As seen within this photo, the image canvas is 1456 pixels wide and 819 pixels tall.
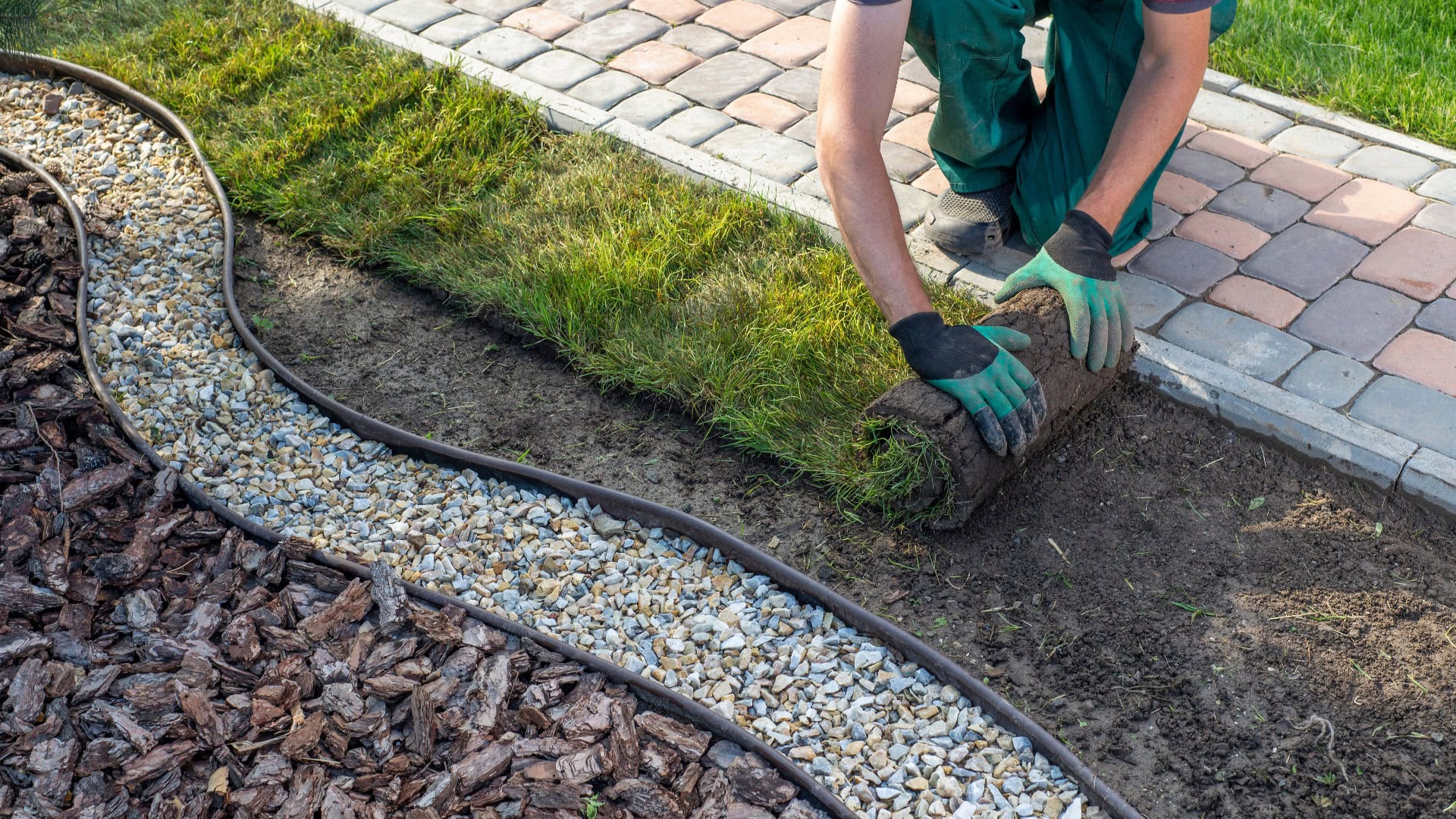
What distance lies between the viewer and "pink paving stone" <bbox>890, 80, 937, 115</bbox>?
483 centimetres

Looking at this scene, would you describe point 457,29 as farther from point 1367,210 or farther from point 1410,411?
point 1410,411

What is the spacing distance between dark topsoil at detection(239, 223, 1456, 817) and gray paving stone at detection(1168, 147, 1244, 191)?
1.19 meters

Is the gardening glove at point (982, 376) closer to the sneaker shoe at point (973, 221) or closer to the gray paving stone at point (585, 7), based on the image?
the sneaker shoe at point (973, 221)

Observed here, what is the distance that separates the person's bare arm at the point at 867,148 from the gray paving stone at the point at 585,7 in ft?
8.51

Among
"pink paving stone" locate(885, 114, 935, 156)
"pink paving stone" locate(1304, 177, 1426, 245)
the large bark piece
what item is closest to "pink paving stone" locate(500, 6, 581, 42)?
Result: "pink paving stone" locate(885, 114, 935, 156)

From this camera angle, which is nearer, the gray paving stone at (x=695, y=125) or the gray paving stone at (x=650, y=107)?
the gray paving stone at (x=695, y=125)

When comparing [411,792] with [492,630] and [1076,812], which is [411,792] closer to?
[492,630]

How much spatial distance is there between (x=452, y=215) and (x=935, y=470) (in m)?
2.28

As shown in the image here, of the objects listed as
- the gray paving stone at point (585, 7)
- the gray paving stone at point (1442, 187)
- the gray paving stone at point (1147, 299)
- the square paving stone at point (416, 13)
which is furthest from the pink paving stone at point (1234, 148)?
the square paving stone at point (416, 13)

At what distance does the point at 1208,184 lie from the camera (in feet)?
14.2

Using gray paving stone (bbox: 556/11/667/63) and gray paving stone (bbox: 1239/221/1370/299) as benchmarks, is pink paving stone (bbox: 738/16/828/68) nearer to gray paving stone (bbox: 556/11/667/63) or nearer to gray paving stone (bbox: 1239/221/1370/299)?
gray paving stone (bbox: 556/11/667/63)

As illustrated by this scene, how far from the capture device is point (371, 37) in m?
5.34

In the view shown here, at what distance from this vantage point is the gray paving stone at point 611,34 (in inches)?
209

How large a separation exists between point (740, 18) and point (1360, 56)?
8.91 ft
